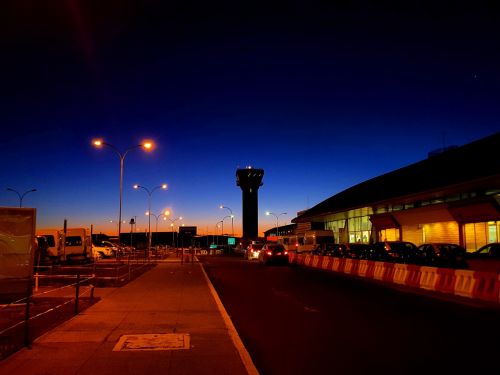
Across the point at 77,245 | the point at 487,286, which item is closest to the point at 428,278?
the point at 487,286

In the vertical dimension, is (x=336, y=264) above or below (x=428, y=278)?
above

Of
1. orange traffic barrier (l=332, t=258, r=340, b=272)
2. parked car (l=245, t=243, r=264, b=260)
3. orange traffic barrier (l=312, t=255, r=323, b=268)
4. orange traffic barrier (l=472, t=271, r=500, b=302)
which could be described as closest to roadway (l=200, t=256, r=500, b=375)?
orange traffic barrier (l=472, t=271, r=500, b=302)

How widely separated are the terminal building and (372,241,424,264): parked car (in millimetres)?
4422

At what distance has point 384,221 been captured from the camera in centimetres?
4753

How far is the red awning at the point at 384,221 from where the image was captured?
46128mm

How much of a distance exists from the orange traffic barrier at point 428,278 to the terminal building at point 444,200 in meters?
8.19

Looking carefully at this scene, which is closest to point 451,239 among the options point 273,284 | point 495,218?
point 495,218

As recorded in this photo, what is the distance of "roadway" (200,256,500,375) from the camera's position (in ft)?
26.8

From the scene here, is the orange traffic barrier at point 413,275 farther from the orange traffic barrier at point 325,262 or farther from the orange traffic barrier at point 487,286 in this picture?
the orange traffic barrier at point 325,262

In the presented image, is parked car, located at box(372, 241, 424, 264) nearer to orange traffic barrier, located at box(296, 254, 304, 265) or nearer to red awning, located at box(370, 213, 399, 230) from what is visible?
orange traffic barrier, located at box(296, 254, 304, 265)

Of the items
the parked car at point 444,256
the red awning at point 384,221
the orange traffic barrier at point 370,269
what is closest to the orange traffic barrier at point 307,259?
the red awning at point 384,221

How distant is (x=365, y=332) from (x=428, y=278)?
33.3ft

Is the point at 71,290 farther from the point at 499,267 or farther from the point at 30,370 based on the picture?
the point at 499,267

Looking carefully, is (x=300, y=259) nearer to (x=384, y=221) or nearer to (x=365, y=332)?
(x=384, y=221)
